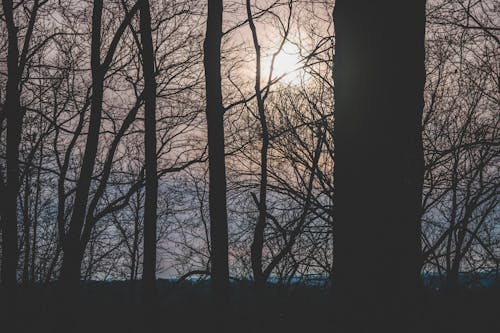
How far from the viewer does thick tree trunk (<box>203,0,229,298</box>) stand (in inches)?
312

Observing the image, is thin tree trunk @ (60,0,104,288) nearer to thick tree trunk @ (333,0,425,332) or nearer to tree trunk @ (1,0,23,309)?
tree trunk @ (1,0,23,309)

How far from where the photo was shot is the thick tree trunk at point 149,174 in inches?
371

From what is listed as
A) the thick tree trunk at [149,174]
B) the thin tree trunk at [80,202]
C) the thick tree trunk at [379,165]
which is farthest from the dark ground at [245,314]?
the thick tree trunk at [379,165]

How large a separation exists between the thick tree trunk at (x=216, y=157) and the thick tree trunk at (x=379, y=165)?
4624 mm

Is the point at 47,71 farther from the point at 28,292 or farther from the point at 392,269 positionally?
the point at 392,269

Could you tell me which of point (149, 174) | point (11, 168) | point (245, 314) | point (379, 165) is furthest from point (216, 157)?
point (11, 168)

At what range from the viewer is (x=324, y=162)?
2081cm

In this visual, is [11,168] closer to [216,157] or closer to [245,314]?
[216,157]

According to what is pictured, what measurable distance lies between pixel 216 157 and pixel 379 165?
5114 millimetres

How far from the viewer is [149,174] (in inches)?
385

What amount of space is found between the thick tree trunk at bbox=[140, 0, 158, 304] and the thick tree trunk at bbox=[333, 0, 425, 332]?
6.46 metres

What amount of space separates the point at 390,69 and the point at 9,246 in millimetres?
10633

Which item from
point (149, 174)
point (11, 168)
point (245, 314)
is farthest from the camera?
point (11, 168)

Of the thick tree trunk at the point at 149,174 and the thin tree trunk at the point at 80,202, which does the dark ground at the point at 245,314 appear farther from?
the thin tree trunk at the point at 80,202
